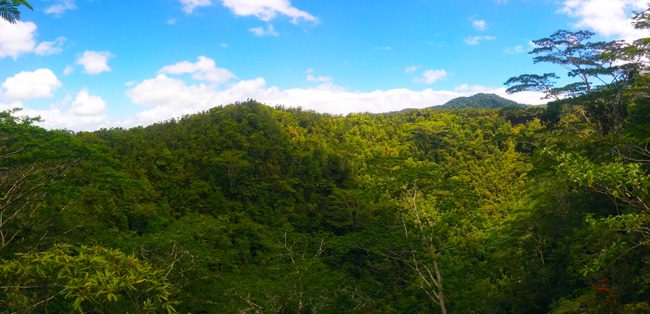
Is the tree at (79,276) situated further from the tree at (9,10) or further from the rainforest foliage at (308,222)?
the tree at (9,10)

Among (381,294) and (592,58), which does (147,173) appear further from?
(592,58)

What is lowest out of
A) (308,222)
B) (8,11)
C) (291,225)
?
(308,222)

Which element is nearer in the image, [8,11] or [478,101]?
[8,11]

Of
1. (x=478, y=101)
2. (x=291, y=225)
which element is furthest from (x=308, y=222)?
(x=478, y=101)

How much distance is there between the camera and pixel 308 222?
20.3m

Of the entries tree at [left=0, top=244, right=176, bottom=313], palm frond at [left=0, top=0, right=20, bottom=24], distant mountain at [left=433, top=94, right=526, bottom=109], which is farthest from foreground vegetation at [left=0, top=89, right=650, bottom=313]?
distant mountain at [left=433, top=94, right=526, bottom=109]

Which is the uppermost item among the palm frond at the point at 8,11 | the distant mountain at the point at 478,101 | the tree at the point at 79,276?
the distant mountain at the point at 478,101

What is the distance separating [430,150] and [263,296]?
3045cm

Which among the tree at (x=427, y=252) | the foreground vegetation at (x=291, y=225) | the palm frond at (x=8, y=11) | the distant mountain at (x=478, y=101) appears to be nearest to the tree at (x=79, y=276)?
the foreground vegetation at (x=291, y=225)

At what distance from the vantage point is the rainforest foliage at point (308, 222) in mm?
5762

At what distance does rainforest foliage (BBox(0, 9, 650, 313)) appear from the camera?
18.9 ft

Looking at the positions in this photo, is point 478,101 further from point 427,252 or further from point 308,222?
point 427,252

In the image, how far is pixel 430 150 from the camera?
38031mm

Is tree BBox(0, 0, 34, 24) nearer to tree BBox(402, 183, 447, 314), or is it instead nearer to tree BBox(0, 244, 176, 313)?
tree BBox(0, 244, 176, 313)
